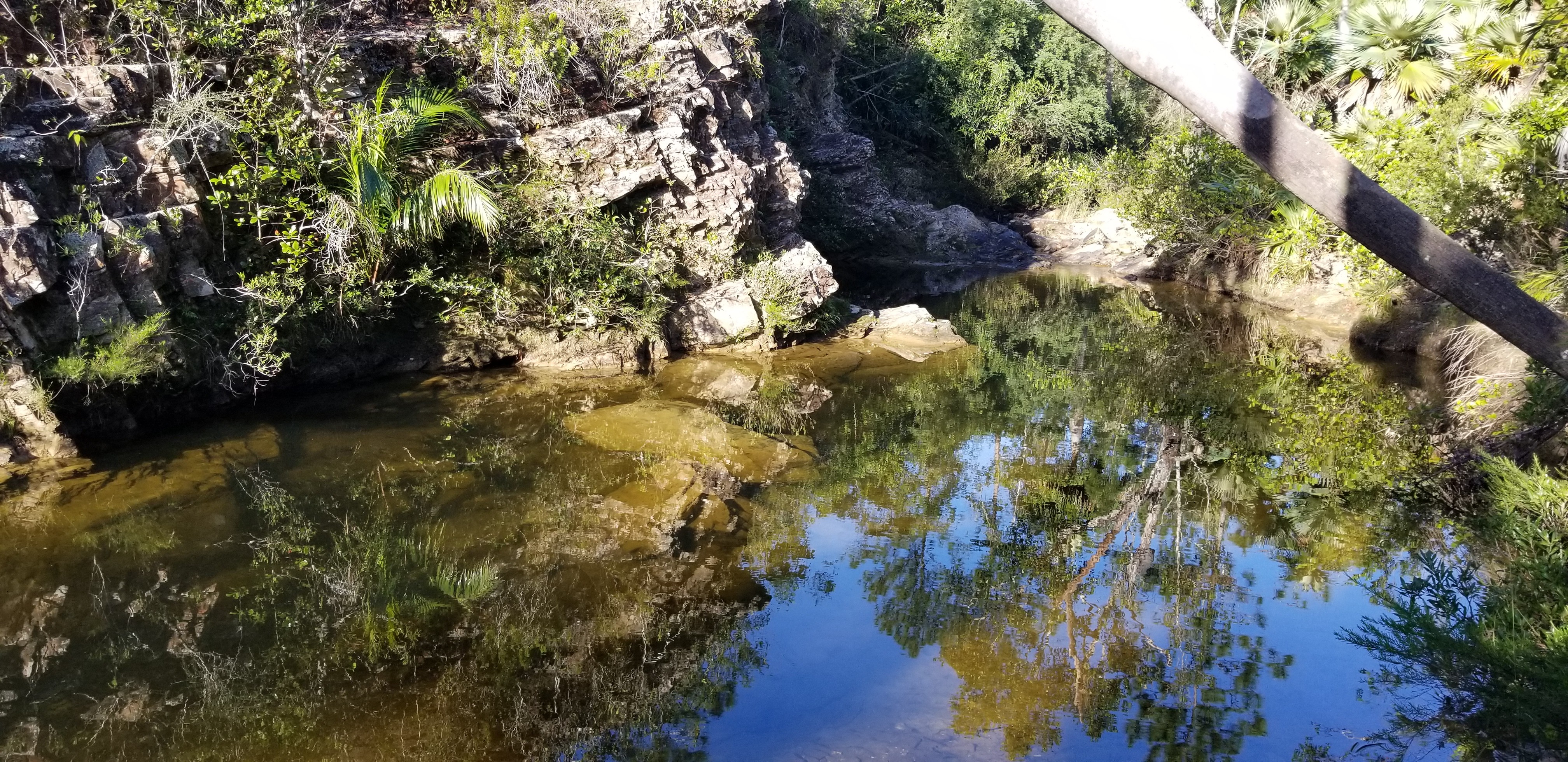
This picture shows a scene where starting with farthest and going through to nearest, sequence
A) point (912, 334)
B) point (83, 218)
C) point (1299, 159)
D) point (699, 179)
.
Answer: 1. point (912, 334)
2. point (699, 179)
3. point (83, 218)
4. point (1299, 159)

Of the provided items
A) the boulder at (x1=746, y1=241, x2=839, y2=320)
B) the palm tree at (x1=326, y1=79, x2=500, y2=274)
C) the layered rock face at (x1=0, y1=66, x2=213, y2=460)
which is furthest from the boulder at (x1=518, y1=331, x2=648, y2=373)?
the layered rock face at (x1=0, y1=66, x2=213, y2=460)

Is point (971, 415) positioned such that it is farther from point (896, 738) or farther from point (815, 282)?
point (896, 738)

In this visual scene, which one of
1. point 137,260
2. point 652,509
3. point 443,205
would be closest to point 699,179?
point 443,205

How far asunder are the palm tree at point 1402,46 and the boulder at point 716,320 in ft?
32.2

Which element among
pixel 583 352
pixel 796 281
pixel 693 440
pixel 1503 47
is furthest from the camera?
pixel 796 281

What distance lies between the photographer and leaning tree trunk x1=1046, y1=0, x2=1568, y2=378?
88.2 inches

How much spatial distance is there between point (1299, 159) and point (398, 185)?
9.48m

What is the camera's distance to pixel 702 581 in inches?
235

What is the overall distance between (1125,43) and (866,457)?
6.58 metres

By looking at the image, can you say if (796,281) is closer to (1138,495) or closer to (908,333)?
(908,333)

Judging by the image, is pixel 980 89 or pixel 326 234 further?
pixel 980 89

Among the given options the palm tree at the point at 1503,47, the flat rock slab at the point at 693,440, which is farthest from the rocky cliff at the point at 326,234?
the palm tree at the point at 1503,47

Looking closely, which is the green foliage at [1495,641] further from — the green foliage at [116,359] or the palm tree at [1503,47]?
the green foliage at [116,359]

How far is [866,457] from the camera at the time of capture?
28.5 feet
